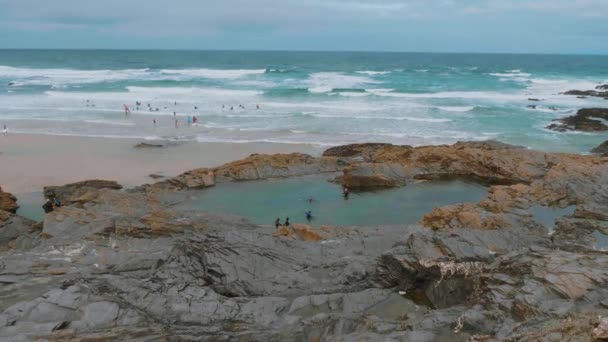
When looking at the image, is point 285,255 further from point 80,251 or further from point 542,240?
point 542,240

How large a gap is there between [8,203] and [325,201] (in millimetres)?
11617

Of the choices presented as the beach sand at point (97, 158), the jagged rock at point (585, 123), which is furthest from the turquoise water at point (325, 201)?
the jagged rock at point (585, 123)

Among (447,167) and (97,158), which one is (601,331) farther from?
(97,158)

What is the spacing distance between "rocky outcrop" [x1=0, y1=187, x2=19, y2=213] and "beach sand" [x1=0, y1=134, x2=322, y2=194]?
7.24 feet

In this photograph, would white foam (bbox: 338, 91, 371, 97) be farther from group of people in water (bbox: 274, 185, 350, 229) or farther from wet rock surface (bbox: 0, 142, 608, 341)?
wet rock surface (bbox: 0, 142, 608, 341)

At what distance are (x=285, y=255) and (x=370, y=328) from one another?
4.03 m

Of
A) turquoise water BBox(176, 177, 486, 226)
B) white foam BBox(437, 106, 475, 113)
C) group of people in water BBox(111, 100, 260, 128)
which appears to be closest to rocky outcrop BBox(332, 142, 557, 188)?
turquoise water BBox(176, 177, 486, 226)

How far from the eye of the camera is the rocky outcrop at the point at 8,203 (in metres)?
17.6

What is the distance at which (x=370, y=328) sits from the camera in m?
8.60

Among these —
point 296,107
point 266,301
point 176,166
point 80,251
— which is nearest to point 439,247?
point 266,301

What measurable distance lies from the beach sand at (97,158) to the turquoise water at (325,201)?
173 inches

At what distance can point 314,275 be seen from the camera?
37.8 ft

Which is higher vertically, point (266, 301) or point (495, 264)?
point (495, 264)

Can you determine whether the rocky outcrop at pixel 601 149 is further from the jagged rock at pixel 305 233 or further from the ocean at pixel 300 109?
the jagged rock at pixel 305 233
